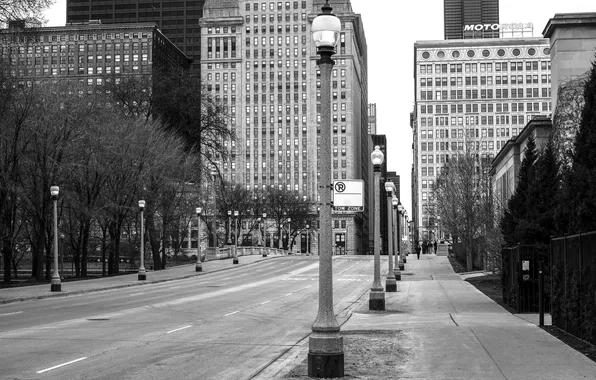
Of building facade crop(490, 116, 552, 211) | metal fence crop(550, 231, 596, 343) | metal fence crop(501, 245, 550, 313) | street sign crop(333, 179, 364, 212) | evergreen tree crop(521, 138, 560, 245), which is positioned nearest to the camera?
street sign crop(333, 179, 364, 212)

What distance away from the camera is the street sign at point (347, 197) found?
38.5 feet

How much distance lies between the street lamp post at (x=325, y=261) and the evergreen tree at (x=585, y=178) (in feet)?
20.1

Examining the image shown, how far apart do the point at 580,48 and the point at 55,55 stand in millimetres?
171658

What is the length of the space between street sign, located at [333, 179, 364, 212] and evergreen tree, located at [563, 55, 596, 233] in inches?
217

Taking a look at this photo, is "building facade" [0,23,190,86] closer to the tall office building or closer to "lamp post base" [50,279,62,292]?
the tall office building

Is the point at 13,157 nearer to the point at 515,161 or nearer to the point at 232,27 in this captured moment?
the point at 515,161

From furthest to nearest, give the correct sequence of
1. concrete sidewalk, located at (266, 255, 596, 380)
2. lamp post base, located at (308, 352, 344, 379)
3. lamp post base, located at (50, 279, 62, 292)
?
lamp post base, located at (50, 279, 62, 292)
concrete sidewalk, located at (266, 255, 596, 380)
lamp post base, located at (308, 352, 344, 379)

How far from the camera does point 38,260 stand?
46500 mm

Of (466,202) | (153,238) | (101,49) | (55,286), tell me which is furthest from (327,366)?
(101,49)

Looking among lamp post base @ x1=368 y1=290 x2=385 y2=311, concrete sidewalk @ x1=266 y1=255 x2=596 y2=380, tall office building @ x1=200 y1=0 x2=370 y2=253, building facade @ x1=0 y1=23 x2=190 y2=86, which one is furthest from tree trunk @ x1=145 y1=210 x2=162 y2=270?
building facade @ x1=0 y1=23 x2=190 y2=86

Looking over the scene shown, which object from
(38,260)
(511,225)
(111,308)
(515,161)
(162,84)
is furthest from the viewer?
(162,84)

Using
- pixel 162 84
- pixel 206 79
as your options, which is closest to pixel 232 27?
pixel 206 79

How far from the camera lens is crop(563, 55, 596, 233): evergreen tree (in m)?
15.5

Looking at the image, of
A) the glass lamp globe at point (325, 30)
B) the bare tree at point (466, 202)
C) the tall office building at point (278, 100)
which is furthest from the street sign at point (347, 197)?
the tall office building at point (278, 100)
